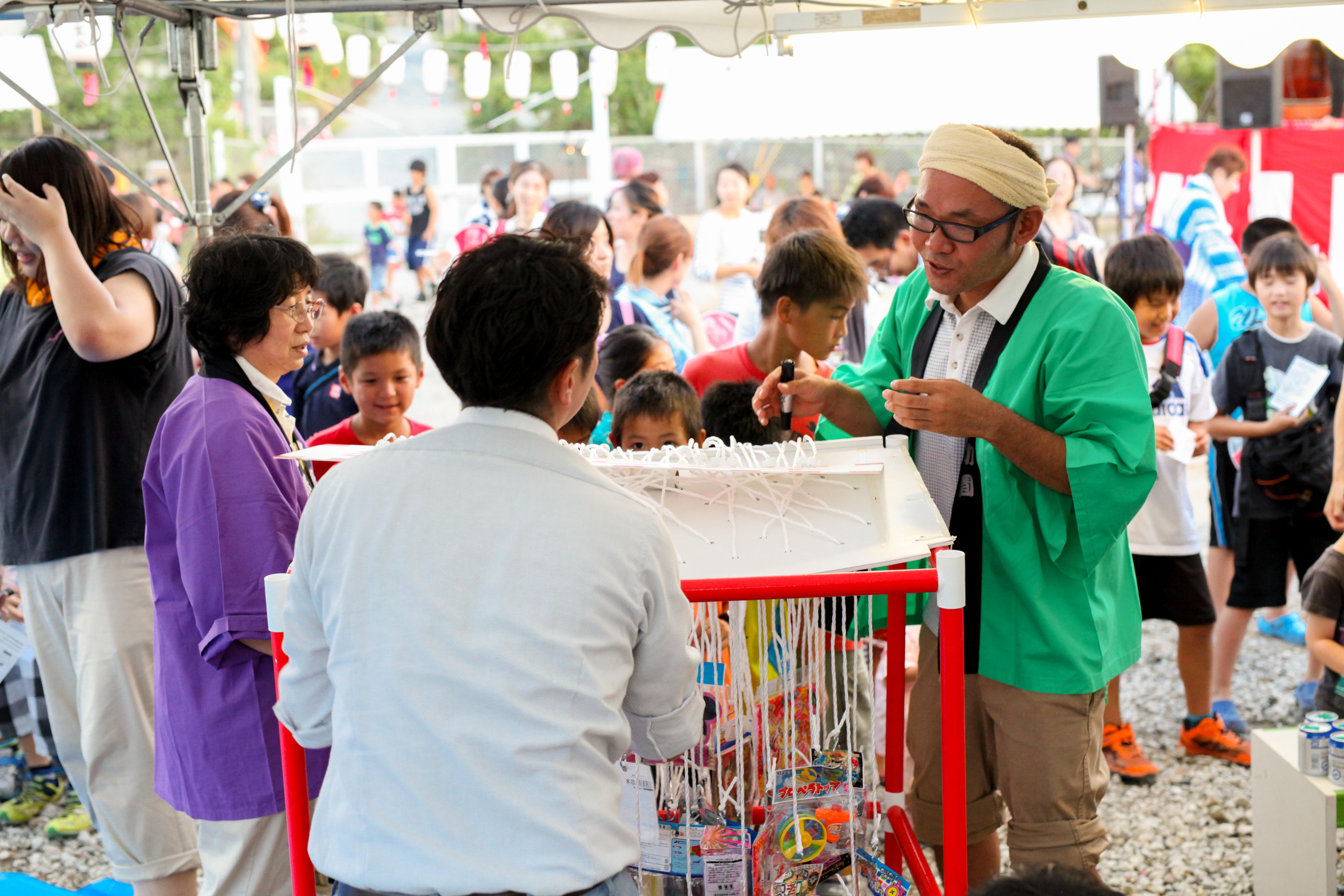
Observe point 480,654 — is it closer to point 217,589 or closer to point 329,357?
point 217,589

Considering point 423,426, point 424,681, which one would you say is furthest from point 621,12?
point 424,681

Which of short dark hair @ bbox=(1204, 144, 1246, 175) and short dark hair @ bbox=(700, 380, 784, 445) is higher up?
short dark hair @ bbox=(1204, 144, 1246, 175)

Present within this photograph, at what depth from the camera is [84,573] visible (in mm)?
2311

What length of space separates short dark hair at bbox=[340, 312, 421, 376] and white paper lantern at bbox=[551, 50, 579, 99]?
6653mm

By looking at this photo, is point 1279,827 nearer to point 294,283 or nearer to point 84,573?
point 294,283

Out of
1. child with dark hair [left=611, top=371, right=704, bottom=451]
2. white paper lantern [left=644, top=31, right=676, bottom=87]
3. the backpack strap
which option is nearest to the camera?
child with dark hair [left=611, top=371, right=704, bottom=451]

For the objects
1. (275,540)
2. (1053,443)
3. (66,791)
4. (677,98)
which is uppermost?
(677,98)

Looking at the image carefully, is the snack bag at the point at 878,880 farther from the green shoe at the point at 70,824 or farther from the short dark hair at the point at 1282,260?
the short dark hair at the point at 1282,260

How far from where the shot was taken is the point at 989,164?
1793 millimetres

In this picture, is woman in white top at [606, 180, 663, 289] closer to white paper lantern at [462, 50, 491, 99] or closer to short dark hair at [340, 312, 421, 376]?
white paper lantern at [462, 50, 491, 99]

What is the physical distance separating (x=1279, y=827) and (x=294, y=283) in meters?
2.38

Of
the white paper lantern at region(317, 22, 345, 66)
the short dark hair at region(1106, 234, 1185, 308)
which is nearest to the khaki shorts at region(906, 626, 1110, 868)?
the short dark hair at region(1106, 234, 1185, 308)

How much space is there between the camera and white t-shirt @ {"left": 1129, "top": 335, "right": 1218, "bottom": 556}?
3262 mm

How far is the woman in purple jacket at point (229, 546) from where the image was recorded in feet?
5.89
